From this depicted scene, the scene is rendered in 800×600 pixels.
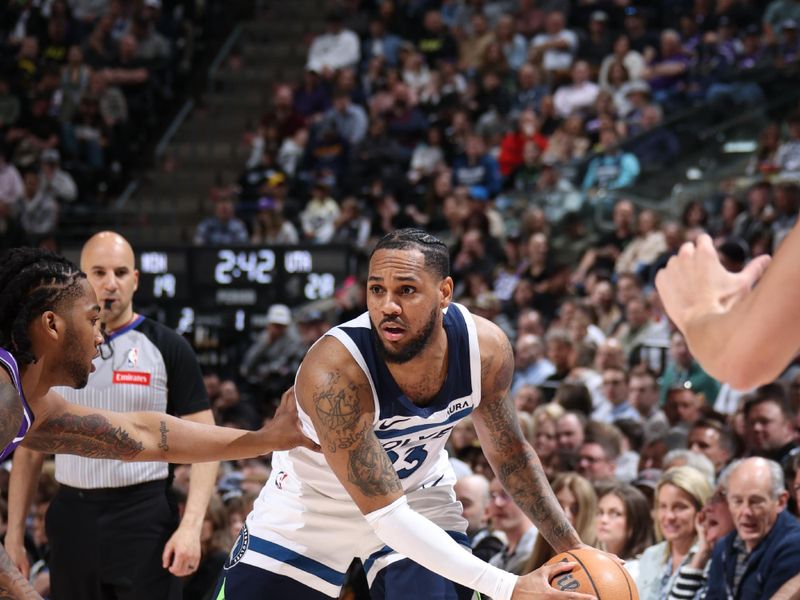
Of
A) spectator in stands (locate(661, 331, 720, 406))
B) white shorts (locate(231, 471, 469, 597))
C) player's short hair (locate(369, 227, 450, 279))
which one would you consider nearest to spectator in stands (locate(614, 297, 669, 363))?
spectator in stands (locate(661, 331, 720, 406))

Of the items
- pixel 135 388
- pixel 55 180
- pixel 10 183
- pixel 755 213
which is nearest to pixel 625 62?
pixel 755 213

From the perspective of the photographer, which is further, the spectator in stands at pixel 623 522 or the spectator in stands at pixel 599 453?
the spectator in stands at pixel 599 453

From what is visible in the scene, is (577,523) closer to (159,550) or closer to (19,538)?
(159,550)

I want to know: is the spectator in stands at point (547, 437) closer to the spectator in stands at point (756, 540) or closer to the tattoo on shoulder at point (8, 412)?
the spectator in stands at point (756, 540)

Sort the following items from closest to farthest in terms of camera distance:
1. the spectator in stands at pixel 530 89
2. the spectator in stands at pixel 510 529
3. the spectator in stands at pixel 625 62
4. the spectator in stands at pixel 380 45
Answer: the spectator in stands at pixel 510 529 → the spectator in stands at pixel 625 62 → the spectator in stands at pixel 530 89 → the spectator in stands at pixel 380 45

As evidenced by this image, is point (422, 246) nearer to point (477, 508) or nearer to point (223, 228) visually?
point (477, 508)

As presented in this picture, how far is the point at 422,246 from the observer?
4.29 metres

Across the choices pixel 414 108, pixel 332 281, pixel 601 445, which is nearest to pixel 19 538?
pixel 601 445

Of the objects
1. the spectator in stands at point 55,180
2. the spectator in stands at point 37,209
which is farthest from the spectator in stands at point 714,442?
the spectator in stands at point 55,180

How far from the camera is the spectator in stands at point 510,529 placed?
6.46 metres

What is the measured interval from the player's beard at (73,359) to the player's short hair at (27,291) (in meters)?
0.11

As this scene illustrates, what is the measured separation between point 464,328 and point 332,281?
27.6 ft

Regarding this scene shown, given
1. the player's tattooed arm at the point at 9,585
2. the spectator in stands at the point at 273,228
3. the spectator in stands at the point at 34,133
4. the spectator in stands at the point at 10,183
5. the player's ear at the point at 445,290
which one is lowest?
the player's tattooed arm at the point at 9,585

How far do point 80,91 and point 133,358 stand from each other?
1328 centimetres
